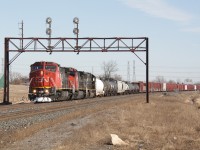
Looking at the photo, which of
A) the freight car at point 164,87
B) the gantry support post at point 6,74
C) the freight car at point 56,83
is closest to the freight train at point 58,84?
the freight car at point 56,83

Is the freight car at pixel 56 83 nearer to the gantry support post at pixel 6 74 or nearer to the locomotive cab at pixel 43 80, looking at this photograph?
the locomotive cab at pixel 43 80

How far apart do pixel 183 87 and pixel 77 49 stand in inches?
4945

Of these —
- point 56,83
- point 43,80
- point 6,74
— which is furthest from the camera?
point 56,83

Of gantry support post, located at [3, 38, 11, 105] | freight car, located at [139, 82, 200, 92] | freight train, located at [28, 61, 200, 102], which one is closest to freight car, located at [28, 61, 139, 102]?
freight train, located at [28, 61, 200, 102]

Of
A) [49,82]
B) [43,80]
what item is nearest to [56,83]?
[49,82]

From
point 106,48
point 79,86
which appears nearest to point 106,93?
point 79,86

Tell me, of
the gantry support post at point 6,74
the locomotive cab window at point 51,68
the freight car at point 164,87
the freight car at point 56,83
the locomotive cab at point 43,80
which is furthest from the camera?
the freight car at point 164,87

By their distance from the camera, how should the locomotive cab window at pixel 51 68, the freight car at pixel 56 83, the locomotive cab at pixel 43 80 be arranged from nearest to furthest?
1. the locomotive cab at pixel 43 80
2. the freight car at pixel 56 83
3. the locomotive cab window at pixel 51 68

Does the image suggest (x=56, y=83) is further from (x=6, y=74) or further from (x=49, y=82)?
(x=6, y=74)

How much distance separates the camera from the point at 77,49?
139 ft

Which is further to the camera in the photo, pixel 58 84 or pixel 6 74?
pixel 58 84

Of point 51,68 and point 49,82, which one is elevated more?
point 51,68

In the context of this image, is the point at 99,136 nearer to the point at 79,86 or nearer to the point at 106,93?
the point at 79,86

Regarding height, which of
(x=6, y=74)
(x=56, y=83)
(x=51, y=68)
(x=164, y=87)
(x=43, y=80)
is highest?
(x=51, y=68)
